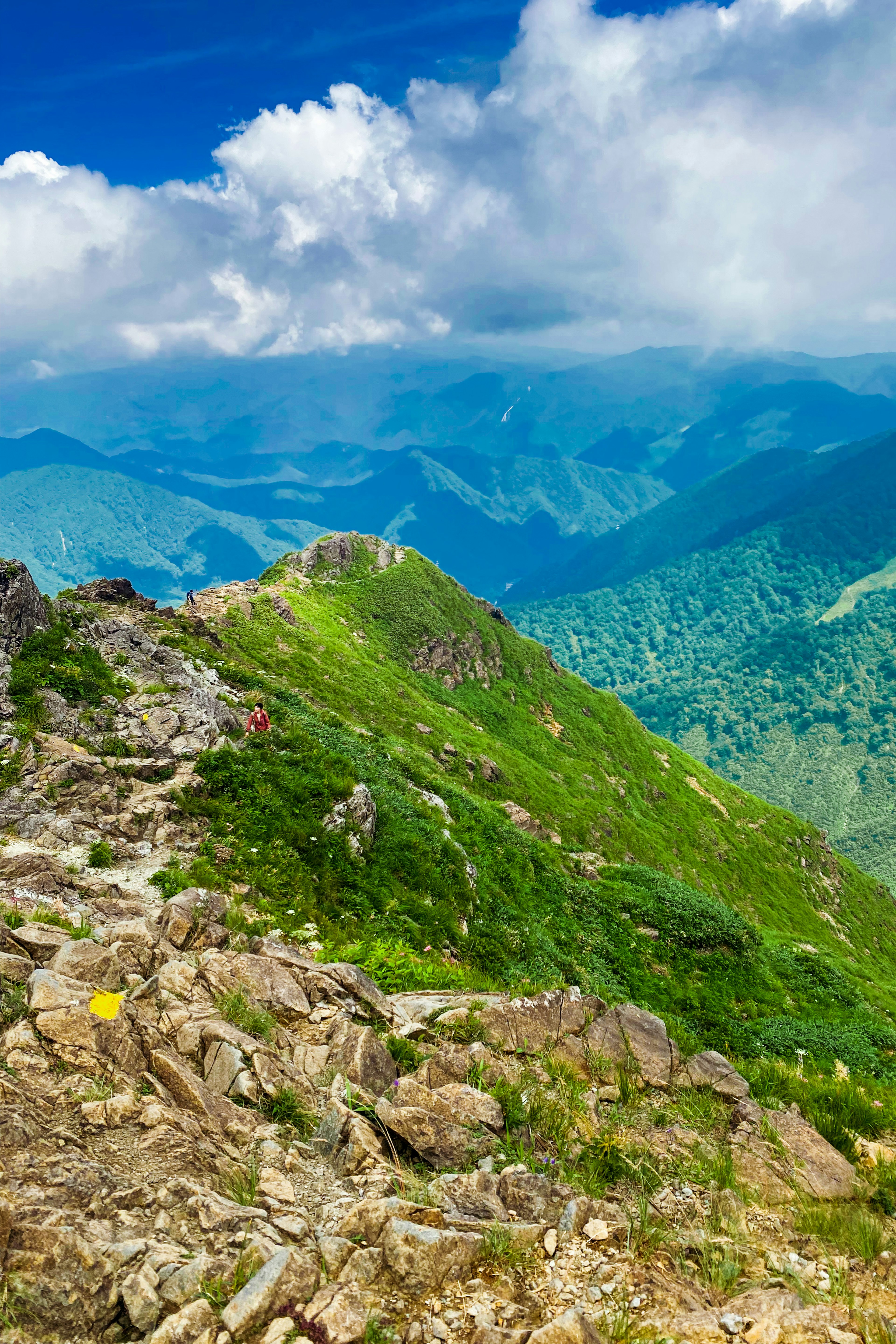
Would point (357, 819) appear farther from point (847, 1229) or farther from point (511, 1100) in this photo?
point (847, 1229)

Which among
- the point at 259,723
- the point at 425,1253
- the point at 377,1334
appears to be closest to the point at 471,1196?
the point at 425,1253

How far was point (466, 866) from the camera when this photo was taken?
77.2 feet

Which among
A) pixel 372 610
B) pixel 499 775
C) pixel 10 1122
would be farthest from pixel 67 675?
pixel 372 610

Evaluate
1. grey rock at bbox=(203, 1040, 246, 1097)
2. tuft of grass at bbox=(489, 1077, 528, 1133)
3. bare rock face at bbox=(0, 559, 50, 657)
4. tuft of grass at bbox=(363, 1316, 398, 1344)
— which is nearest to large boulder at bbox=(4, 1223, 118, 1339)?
tuft of grass at bbox=(363, 1316, 398, 1344)

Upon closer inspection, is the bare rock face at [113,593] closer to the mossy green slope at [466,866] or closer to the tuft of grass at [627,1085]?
the mossy green slope at [466,866]

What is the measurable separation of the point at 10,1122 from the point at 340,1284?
11.8ft

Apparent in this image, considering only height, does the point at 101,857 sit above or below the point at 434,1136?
above

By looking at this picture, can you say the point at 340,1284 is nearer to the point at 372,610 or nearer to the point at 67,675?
the point at 67,675

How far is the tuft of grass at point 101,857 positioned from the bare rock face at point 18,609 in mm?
8853

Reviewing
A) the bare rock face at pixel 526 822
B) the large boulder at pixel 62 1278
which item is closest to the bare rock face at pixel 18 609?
the large boulder at pixel 62 1278

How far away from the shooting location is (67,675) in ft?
68.6

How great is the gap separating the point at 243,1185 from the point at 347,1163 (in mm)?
1230

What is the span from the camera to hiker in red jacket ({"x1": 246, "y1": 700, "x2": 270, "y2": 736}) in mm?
22156

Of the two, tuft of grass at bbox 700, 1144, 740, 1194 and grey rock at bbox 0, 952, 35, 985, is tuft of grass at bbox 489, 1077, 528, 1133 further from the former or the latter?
grey rock at bbox 0, 952, 35, 985
